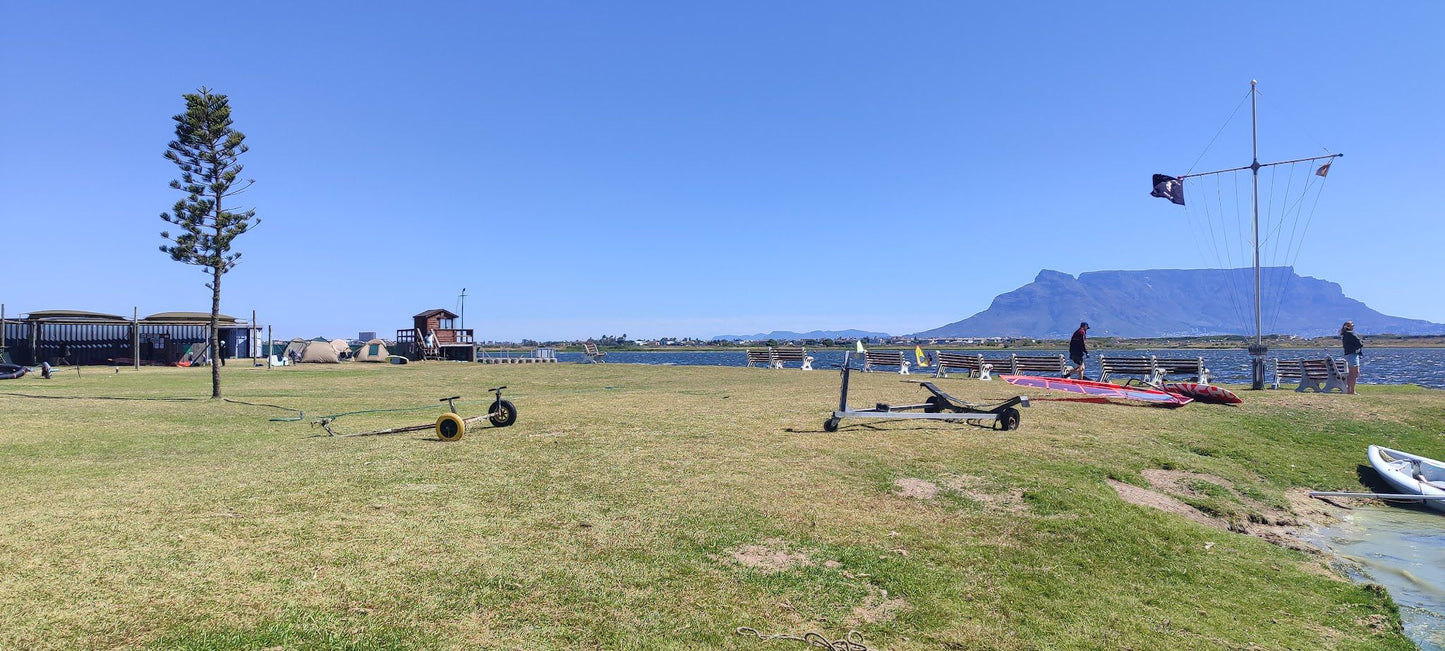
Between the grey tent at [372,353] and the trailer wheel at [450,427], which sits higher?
the grey tent at [372,353]

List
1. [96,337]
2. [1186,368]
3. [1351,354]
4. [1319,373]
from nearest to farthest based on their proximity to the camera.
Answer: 1. [1351,354]
2. [1319,373]
3. [1186,368]
4. [96,337]

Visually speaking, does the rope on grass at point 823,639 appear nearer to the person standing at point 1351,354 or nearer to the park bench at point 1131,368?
the person standing at point 1351,354

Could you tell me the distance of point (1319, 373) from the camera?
76.5 ft

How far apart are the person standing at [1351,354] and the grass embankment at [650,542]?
1059cm

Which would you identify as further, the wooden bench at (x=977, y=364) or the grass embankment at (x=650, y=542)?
the wooden bench at (x=977, y=364)

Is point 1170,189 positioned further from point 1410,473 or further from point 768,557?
point 768,557

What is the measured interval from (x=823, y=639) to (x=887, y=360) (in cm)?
3281

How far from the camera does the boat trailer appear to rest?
12.9 metres

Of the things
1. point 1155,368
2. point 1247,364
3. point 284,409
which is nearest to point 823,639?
point 284,409

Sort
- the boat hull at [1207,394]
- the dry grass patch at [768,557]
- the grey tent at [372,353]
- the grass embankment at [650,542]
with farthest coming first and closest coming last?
the grey tent at [372,353] → the boat hull at [1207,394] → the dry grass patch at [768,557] → the grass embankment at [650,542]

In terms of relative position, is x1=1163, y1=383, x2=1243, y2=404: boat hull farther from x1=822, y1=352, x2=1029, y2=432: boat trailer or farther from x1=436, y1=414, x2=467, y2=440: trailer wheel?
x1=436, y1=414, x2=467, y2=440: trailer wheel

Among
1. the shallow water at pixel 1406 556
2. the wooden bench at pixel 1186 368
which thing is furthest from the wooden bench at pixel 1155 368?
the shallow water at pixel 1406 556

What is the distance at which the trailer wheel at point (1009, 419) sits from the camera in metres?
13.2

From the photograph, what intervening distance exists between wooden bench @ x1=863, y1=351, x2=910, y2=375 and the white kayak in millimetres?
21992
